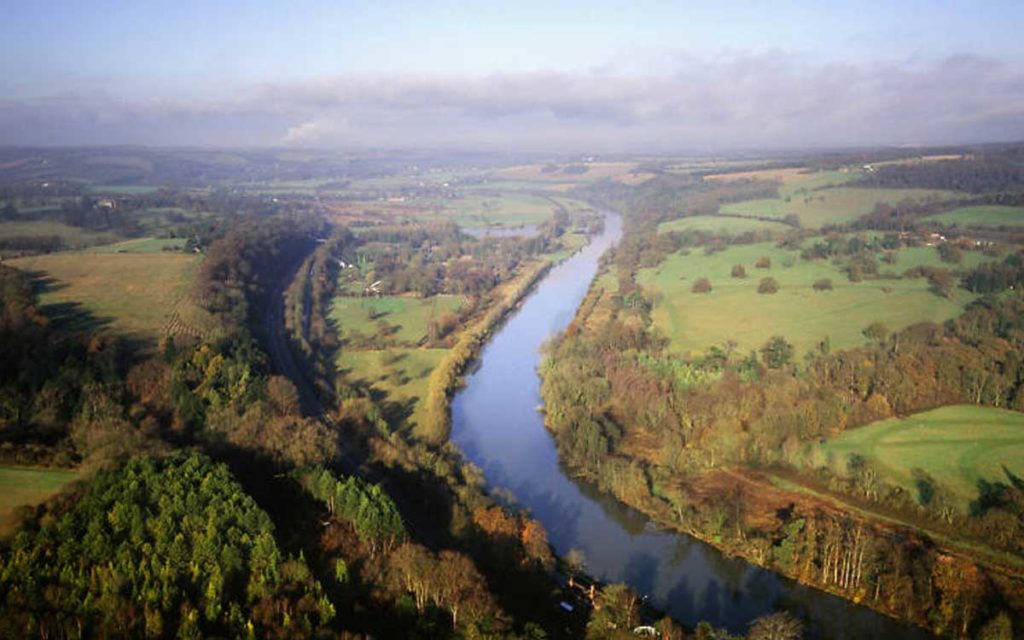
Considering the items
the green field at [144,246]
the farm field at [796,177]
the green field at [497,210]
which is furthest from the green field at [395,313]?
the green field at [497,210]

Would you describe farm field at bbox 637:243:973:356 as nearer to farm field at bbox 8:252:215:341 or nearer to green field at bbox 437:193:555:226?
farm field at bbox 8:252:215:341

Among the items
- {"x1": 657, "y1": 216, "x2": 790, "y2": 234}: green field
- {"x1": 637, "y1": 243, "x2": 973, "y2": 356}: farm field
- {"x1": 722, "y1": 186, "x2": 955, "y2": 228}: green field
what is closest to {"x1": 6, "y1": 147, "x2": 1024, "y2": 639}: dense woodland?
{"x1": 637, "y1": 243, "x2": 973, "y2": 356}: farm field

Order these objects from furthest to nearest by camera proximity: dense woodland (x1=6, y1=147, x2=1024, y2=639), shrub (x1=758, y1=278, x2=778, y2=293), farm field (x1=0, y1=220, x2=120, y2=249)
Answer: farm field (x1=0, y1=220, x2=120, y2=249) < shrub (x1=758, y1=278, x2=778, y2=293) < dense woodland (x1=6, y1=147, x2=1024, y2=639)

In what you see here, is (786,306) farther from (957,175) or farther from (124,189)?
(124,189)

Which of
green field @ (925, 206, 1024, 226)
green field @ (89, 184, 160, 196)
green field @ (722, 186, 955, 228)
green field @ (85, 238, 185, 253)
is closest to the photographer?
green field @ (925, 206, 1024, 226)

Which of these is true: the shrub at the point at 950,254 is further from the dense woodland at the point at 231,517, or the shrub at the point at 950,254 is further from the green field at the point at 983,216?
the dense woodland at the point at 231,517

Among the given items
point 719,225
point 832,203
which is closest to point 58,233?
point 719,225
